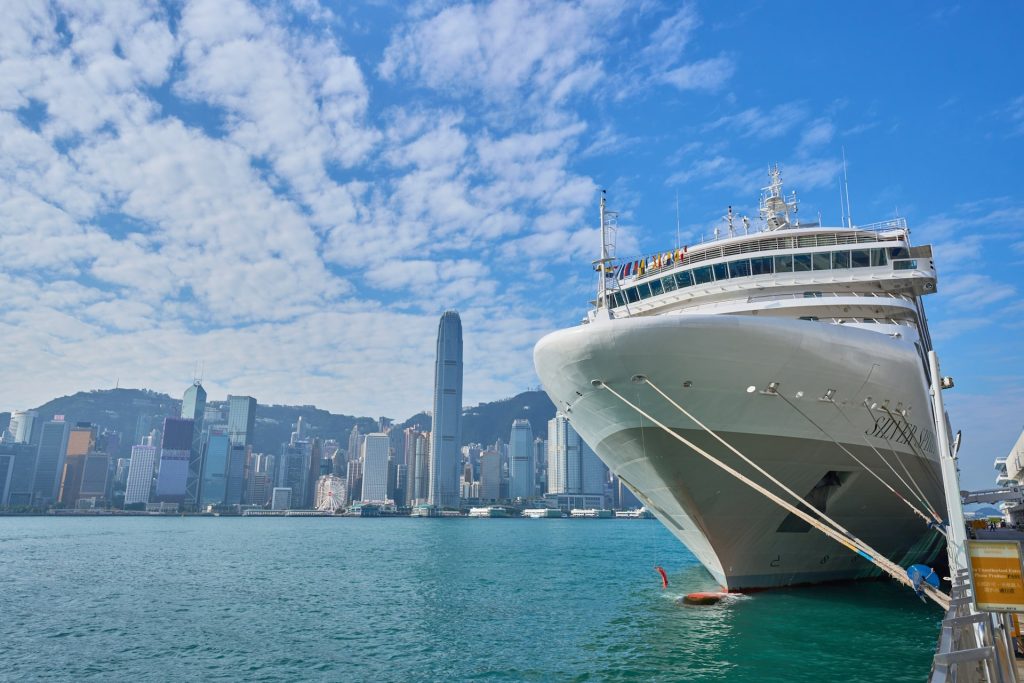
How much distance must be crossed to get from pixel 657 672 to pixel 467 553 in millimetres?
42292

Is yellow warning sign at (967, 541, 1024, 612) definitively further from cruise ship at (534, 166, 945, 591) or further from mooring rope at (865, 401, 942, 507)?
mooring rope at (865, 401, 942, 507)

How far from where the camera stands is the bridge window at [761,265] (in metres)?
21.0

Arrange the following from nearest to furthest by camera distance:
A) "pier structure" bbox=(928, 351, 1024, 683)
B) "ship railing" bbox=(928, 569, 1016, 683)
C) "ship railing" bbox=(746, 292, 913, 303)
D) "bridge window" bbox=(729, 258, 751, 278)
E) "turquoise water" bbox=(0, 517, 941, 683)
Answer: "ship railing" bbox=(928, 569, 1016, 683) → "pier structure" bbox=(928, 351, 1024, 683) → "turquoise water" bbox=(0, 517, 941, 683) → "ship railing" bbox=(746, 292, 913, 303) → "bridge window" bbox=(729, 258, 751, 278)

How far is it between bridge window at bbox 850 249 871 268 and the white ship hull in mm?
3771

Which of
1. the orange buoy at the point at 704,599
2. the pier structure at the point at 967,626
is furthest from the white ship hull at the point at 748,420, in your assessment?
the pier structure at the point at 967,626

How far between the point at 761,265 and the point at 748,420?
23.5ft

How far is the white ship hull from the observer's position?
15031 mm

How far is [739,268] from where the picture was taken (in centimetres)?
2130

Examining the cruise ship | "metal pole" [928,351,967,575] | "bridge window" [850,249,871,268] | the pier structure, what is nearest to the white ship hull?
the cruise ship

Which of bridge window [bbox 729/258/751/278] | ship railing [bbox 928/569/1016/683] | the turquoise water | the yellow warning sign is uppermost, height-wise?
bridge window [bbox 729/258/751/278]

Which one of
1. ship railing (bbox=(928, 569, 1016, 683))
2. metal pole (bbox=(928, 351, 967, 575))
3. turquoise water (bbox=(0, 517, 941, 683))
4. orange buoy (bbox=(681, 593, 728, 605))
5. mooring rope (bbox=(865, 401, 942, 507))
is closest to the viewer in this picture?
ship railing (bbox=(928, 569, 1016, 683))

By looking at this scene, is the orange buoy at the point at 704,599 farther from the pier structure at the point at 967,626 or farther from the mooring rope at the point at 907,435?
the pier structure at the point at 967,626

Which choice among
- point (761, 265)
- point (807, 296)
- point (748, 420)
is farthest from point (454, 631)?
point (761, 265)

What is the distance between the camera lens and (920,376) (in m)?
18.2
